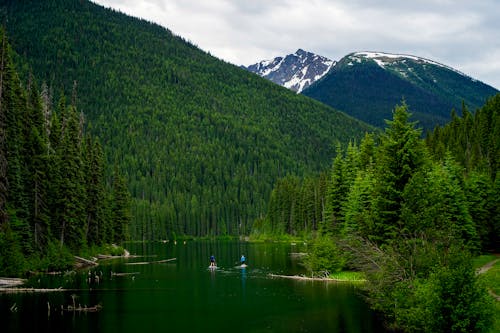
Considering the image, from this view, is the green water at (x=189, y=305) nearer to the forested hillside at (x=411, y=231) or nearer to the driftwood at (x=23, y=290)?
the driftwood at (x=23, y=290)

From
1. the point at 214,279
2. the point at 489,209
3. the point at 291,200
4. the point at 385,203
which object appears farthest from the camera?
the point at 291,200

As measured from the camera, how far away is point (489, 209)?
76000 millimetres

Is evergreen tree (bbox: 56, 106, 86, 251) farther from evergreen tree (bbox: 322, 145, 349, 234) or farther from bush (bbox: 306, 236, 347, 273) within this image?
evergreen tree (bbox: 322, 145, 349, 234)

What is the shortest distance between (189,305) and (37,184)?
110ft

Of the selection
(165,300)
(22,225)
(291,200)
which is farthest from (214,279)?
(291,200)

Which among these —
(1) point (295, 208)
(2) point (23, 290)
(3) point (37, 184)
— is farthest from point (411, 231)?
(1) point (295, 208)

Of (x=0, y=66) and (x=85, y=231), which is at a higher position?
(x=0, y=66)

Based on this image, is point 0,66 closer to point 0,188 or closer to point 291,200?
point 0,188

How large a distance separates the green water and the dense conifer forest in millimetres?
5310

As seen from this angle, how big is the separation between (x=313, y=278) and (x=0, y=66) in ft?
148

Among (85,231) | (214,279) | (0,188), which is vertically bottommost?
(214,279)

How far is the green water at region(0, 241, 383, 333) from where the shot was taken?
38188 mm

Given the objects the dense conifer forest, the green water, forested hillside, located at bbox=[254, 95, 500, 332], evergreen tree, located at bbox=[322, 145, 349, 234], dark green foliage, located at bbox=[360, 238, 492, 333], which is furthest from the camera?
evergreen tree, located at bbox=[322, 145, 349, 234]

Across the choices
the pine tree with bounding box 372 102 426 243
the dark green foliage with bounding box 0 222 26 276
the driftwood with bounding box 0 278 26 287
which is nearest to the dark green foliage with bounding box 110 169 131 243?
the dark green foliage with bounding box 0 222 26 276
